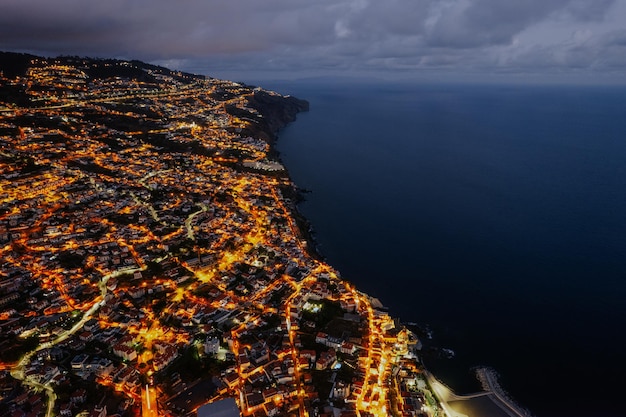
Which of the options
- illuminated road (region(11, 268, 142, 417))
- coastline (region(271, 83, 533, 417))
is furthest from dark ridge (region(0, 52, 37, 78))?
coastline (region(271, 83, 533, 417))

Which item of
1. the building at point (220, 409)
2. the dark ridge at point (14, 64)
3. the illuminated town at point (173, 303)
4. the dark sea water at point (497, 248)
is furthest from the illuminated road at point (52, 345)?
the dark ridge at point (14, 64)

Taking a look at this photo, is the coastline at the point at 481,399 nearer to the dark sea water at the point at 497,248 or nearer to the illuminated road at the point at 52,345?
the dark sea water at the point at 497,248

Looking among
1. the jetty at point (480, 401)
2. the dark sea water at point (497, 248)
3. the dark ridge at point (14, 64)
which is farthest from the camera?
the dark ridge at point (14, 64)

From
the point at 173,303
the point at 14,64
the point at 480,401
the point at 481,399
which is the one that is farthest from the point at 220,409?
the point at 14,64

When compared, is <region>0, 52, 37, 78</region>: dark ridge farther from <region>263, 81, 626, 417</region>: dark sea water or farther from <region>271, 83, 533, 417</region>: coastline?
<region>271, 83, 533, 417</region>: coastline

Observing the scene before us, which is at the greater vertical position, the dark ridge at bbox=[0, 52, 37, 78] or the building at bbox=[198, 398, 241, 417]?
the dark ridge at bbox=[0, 52, 37, 78]

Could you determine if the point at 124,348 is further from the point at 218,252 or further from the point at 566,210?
the point at 566,210
